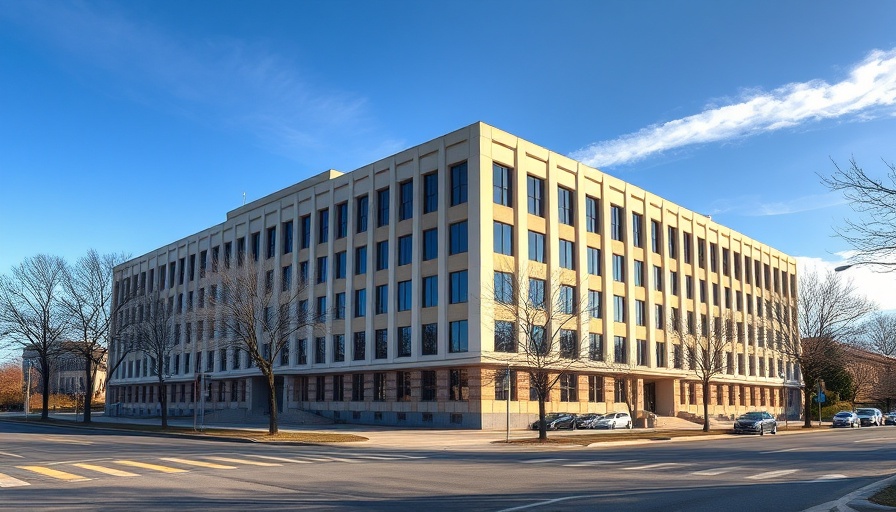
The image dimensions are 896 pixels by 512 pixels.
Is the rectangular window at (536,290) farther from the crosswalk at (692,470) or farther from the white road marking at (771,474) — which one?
the white road marking at (771,474)

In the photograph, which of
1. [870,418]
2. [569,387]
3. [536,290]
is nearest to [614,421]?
[569,387]

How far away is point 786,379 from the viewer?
3307 inches

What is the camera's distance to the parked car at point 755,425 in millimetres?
47688

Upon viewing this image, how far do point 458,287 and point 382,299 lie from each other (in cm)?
789

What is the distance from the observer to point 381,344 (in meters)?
53.1

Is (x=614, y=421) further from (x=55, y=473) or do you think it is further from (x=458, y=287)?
(x=55, y=473)

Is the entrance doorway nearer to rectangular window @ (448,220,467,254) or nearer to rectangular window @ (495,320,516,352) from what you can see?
rectangular window @ (495,320,516,352)

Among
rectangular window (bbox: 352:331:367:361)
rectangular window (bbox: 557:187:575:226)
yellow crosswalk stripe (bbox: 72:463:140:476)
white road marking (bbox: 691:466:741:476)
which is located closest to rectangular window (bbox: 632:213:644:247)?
rectangular window (bbox: 557:187:575:226)

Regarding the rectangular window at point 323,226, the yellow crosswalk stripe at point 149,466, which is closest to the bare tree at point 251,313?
the rectangular window at point 323,226

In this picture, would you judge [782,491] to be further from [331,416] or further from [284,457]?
[331,416]

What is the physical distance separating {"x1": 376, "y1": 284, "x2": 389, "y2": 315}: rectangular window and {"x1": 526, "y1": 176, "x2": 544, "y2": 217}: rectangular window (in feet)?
38.7

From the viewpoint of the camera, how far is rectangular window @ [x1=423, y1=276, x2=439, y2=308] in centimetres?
4944

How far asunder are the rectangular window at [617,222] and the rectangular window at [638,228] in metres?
1.95

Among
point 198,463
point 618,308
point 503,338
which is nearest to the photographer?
point 198,463
